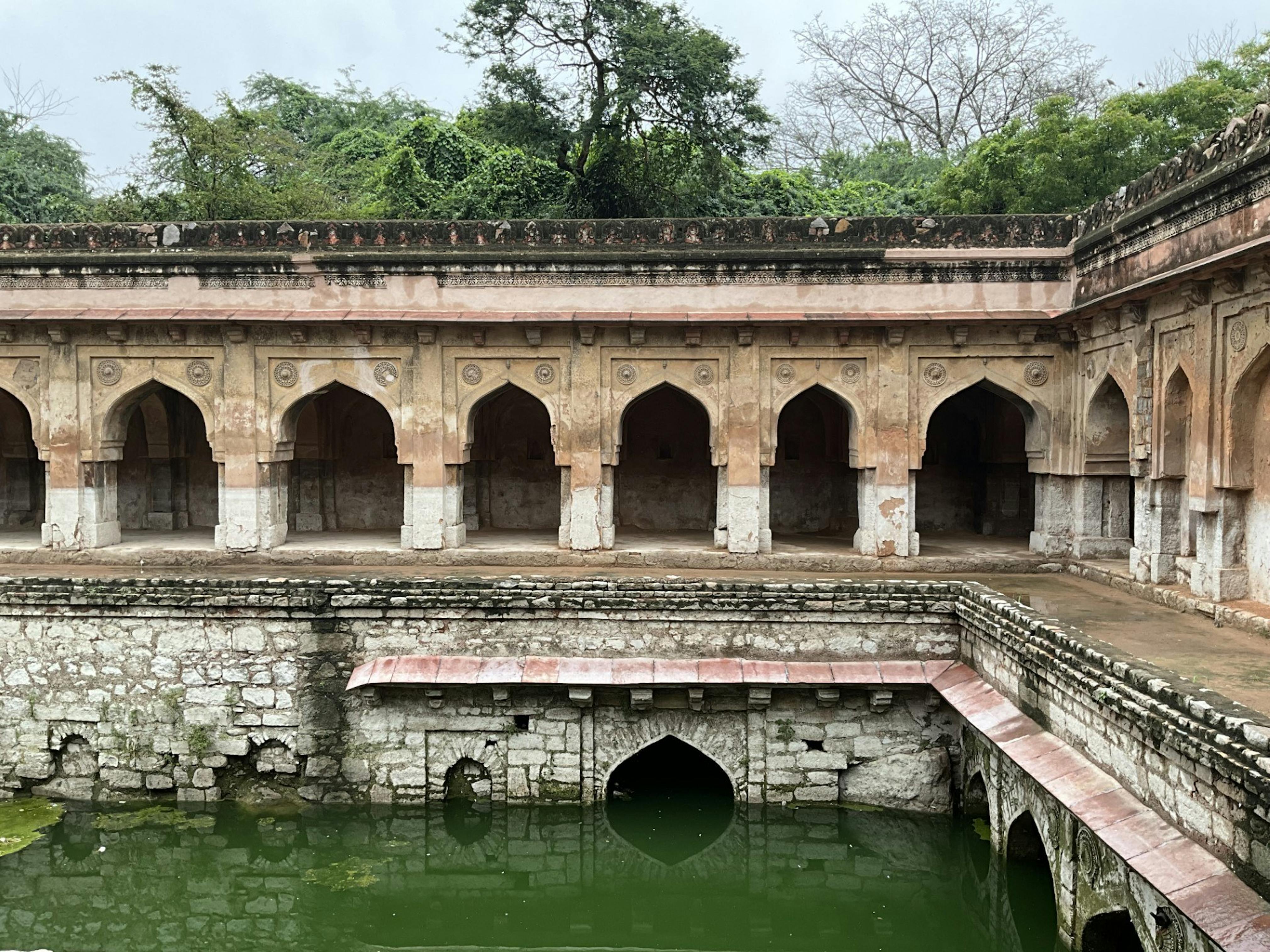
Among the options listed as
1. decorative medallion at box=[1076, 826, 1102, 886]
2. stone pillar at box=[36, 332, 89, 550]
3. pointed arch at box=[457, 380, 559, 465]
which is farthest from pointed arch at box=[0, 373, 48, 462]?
decorative medallion at box=[1076, 826, 1102, 886]

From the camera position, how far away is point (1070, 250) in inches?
464

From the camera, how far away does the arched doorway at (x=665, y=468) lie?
15.0 metres

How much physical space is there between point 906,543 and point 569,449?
3963 mm

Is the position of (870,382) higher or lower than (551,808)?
higher

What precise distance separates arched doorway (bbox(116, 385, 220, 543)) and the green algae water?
5931 mm

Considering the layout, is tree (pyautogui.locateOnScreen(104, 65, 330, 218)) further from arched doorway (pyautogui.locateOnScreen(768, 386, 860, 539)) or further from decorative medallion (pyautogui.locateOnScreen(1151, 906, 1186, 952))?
decorative medallion (pyautogui.locateOnScreen(1151, 906, 1186, 952))

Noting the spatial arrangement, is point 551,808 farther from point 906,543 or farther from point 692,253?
point 692,253

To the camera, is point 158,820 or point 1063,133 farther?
point 1063,133

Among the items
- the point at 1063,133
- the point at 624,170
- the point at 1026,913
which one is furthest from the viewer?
the point at 624,170

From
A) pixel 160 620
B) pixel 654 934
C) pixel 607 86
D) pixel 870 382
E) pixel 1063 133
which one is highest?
pixel 607 86

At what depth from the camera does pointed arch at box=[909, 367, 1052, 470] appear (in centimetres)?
1205

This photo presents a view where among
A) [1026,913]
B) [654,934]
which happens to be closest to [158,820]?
[654,934]

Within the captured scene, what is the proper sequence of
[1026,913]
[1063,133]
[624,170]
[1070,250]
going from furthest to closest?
[624,170] < [1063,133] < [1070,250] < [1026,913]

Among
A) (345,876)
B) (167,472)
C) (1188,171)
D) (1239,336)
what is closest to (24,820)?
(345,876)
